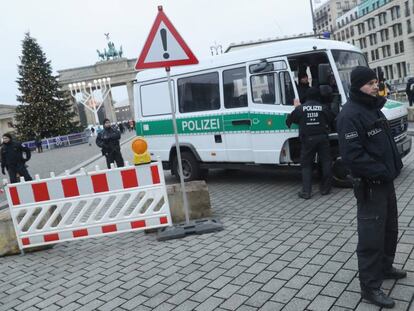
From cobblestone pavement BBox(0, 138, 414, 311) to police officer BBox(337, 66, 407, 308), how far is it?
1.07 ft

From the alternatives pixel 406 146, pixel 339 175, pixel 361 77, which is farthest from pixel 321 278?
pixel 406 146

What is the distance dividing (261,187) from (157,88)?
3.61 m

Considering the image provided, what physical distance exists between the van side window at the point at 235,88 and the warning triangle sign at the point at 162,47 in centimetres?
291

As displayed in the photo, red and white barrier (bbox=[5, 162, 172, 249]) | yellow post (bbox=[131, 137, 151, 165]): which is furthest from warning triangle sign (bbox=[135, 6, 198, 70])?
red and white barrier (bbox=[5, 162, 172, 249])

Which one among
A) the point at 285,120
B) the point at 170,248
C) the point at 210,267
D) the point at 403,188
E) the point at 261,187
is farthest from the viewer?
the point at 261,187

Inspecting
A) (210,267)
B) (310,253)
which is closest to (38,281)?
(210,267)

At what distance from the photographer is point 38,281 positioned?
4637 millimetres

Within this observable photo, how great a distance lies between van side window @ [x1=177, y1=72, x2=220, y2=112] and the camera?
876 cm

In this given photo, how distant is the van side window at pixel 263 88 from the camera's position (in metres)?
7.60

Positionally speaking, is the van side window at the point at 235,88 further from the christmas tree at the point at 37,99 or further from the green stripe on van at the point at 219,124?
the christmas tree at the point at 37,99


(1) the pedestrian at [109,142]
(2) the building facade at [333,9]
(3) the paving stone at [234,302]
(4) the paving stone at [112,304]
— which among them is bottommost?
(3) the paving stone at [234,302]

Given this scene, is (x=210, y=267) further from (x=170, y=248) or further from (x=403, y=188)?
(x=403, y=188)

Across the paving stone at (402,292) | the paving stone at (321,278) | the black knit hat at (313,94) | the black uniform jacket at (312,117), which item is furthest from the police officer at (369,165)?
the black knit hat at (313,94)

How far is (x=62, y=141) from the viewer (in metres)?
37.7
